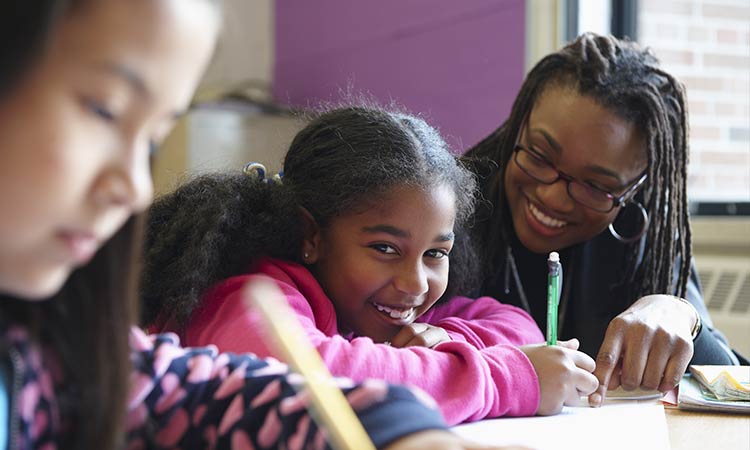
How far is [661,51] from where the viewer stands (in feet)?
7.88

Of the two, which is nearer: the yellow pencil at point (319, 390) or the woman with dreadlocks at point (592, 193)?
the yellow pencil at point (319, 390)

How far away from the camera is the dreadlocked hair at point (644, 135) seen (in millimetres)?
1304

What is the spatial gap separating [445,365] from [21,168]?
52 cm

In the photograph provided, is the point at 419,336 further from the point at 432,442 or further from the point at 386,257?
the point at 432,442

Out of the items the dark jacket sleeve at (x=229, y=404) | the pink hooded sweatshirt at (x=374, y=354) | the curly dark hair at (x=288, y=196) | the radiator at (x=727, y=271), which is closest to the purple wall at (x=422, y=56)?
the radiator at (x=727, y=271)

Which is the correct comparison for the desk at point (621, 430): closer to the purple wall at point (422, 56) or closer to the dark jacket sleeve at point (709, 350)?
the dark jacket sleeve at point (709, 350)

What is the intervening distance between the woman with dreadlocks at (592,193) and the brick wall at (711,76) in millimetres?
980

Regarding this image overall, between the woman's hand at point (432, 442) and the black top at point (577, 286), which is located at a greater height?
the woman's hand at point (432, 442)

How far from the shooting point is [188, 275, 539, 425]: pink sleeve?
827 millimetres

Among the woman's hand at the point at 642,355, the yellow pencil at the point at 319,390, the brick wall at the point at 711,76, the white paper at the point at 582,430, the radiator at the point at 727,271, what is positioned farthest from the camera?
the brick wall at the point at 711,76

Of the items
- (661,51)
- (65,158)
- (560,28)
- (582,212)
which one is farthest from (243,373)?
(661,51)

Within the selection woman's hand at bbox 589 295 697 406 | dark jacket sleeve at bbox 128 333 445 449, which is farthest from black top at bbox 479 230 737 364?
dark jacket sleeve at bbox 128 333 445 449

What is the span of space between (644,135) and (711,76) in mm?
1201

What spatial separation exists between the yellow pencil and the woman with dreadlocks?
0.78 metres
